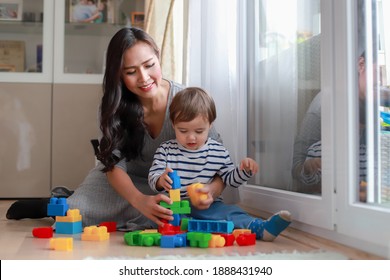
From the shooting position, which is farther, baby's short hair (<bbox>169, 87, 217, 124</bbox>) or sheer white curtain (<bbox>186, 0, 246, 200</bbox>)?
sheer white curtain (<bbox>186, 0, 246, 200</bbox>)

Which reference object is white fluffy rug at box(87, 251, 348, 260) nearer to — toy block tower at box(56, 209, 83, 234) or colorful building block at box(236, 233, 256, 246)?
colorful building block at box(236, 233, 256, 246)

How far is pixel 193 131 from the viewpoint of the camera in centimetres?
168

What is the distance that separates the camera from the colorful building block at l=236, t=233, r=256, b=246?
1413 millimetres

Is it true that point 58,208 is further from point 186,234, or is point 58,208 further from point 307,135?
point 307,135

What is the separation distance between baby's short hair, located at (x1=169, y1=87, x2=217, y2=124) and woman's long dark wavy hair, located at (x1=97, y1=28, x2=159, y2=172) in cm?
18

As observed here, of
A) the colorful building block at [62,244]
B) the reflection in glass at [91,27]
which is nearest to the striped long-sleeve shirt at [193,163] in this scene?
the colorful building block at [62,244]

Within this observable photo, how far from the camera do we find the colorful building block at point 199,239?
1.38 metres

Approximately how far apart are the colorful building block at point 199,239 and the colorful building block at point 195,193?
193mm

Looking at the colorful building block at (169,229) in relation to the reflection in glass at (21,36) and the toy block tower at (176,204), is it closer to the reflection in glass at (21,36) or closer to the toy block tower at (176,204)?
the toy block tower at (176,204)

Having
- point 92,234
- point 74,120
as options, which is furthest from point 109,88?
point 74,120

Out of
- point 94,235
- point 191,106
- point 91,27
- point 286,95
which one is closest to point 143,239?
point 94,235

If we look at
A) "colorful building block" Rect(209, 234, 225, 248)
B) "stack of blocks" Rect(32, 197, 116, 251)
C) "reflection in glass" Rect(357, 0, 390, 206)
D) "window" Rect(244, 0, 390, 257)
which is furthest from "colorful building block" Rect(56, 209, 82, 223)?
"reflection in glass" Rect(357, 0, 390, 206)

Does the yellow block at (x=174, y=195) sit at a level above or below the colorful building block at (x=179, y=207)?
above

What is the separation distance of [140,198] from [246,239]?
0.35 meters
